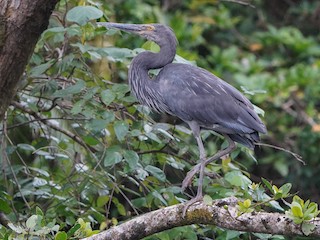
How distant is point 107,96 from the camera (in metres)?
3.65

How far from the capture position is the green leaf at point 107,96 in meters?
3.63

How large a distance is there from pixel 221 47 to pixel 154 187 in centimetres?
470

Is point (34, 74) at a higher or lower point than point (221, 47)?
higher

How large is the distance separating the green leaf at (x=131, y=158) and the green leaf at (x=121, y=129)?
3.6 inches

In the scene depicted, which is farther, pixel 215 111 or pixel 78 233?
pixel 215 111

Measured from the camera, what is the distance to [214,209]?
3105 millimetres

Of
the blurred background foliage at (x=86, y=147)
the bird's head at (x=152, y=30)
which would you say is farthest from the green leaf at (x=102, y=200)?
the bird's head at (x=152, y=30)

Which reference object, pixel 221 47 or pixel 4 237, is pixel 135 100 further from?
pixel 221 47

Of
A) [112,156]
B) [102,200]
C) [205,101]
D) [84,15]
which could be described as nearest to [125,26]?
[84,15]

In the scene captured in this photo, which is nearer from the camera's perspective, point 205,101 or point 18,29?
point 18,29

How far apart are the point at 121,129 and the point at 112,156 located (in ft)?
0.45

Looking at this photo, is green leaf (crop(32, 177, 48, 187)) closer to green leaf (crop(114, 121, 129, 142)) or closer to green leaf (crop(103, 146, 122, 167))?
green leaf (crop(103, 146, 122, 167))

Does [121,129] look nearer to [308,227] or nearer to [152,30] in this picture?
[152,30]

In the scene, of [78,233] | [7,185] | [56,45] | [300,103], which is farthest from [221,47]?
[78,233]
